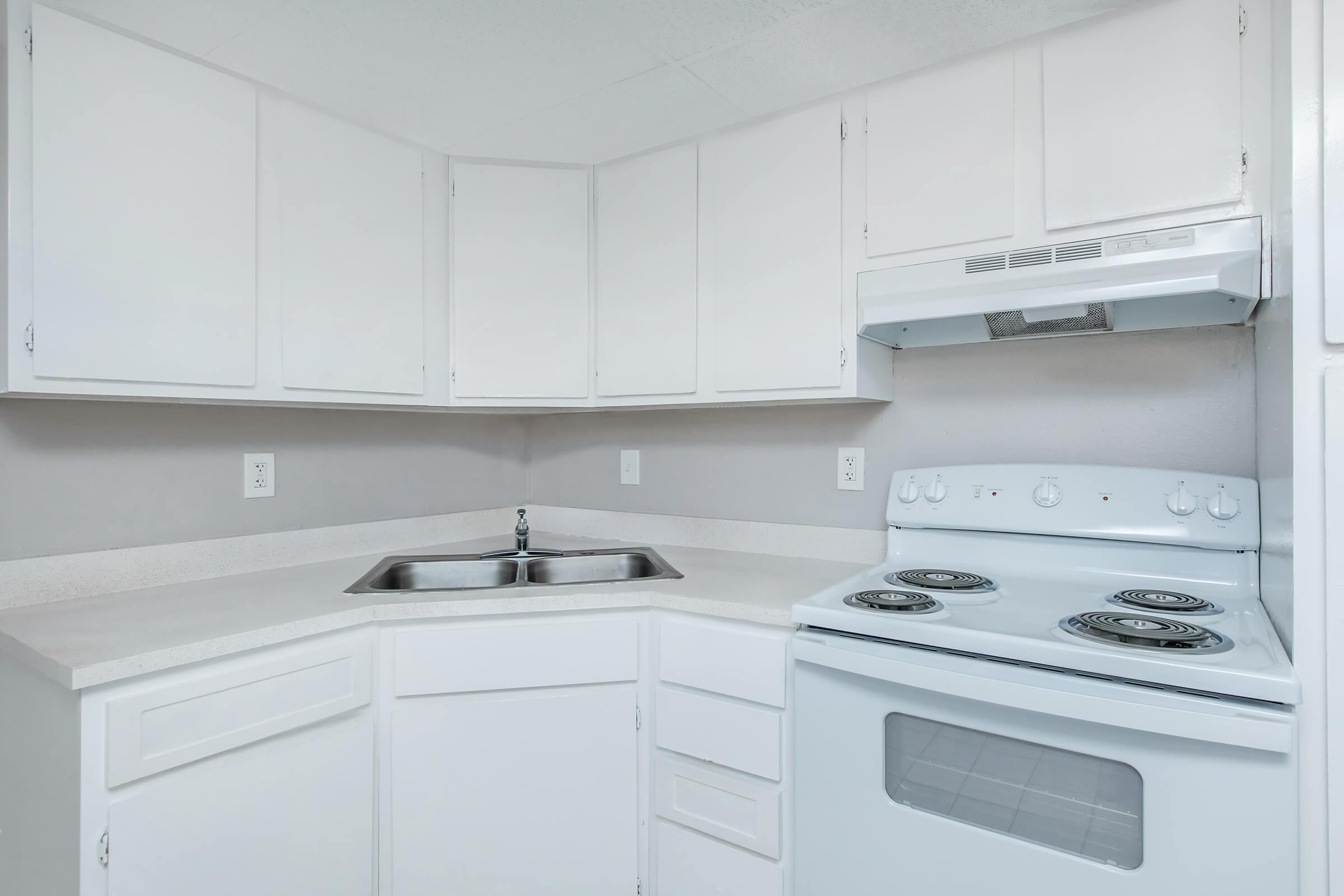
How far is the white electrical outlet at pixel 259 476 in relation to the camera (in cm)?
191

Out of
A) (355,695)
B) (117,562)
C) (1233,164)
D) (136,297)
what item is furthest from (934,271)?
(117,562)

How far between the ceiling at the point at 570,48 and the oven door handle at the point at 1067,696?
1265mm

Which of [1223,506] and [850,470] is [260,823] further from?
[1223,506]

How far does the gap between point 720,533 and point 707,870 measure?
959mm

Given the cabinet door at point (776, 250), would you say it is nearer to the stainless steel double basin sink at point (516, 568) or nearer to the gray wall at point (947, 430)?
the gray wall at point (947, 430)

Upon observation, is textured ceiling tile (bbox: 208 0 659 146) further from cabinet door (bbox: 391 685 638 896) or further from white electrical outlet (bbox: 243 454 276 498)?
cabinet door (bbox: 391 685 638 896)

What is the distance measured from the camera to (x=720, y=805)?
Answer: 1554mm

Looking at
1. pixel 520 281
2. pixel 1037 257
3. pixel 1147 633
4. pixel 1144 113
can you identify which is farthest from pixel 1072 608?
pixel 520 281

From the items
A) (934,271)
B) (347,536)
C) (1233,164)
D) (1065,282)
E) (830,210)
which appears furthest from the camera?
(347,536)

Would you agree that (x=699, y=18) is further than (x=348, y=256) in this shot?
No

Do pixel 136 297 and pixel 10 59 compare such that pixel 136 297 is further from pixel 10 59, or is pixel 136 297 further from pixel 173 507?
pixel 173 507

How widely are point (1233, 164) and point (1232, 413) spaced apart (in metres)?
0.52

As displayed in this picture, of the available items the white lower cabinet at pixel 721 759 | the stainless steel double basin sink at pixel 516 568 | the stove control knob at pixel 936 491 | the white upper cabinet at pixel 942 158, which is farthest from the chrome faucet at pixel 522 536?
the white upper cabinet at pixel 942 158

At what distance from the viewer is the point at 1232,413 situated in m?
1.49
